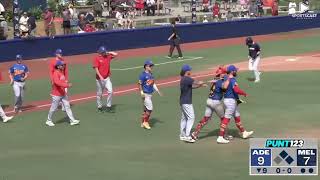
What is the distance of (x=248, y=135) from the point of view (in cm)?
1550

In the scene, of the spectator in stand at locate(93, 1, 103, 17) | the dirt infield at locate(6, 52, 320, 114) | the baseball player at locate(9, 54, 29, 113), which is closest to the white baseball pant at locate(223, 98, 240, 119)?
the baseball player at locate(9, 54, 29, 113)

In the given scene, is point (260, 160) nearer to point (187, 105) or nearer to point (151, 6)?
point (187, 105)

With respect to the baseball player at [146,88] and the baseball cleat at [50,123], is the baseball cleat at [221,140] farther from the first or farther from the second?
the baseball cleat at [50,123]

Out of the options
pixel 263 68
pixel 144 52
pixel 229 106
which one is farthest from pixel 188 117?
pixel 144 52

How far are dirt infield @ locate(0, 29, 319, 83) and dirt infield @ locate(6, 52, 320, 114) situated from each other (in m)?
6.11

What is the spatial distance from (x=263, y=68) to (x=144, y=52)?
10317 millimetres

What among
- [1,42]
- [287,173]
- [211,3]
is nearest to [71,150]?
[287,173]

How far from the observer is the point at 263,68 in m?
29.3

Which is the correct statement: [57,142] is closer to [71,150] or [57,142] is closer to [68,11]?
[71,150]

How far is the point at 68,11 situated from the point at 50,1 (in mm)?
5695

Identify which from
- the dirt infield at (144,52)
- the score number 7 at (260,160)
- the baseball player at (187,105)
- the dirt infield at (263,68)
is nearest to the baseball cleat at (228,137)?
the baseball player at (187,105)

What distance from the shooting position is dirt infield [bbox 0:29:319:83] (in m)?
30.2

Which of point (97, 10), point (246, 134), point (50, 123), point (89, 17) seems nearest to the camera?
point (246, 134)

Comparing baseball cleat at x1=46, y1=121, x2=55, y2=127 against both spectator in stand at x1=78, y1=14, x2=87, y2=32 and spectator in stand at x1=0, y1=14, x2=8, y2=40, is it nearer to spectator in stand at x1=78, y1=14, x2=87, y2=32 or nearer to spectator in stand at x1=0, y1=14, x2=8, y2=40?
spectator in stand at x1=0, y1=14, x2=8, y2=40
